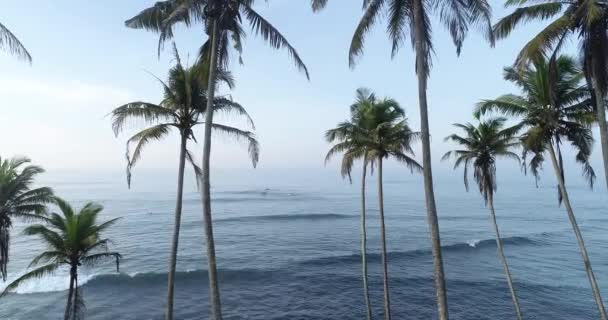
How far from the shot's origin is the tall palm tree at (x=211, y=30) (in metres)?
9.25

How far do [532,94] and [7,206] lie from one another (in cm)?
2563

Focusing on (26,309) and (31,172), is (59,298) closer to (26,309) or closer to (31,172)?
(26,309)

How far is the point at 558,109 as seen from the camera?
1364cm

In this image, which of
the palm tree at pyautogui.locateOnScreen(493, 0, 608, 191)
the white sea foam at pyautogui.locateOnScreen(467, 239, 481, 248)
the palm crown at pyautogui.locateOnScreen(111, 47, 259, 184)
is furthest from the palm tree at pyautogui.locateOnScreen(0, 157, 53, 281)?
the white sea foam at pyautogui.locateOnScreen(467, 239, 481, 248)

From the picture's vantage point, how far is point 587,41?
394 inches

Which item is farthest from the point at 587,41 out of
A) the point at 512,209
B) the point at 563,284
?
the point at 512,209

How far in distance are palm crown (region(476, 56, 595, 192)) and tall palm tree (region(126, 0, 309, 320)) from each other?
10.8m

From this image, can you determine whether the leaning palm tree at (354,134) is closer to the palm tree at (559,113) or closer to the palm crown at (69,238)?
the palm tree at (559,113)

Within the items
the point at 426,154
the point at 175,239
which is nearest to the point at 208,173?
the point at 175,239

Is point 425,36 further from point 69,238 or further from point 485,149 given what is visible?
point 69,238

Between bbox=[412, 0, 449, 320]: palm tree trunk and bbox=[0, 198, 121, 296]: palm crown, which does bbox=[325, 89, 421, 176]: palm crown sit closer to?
bbox=[412, 0, 449, 320]: palm tree trunk

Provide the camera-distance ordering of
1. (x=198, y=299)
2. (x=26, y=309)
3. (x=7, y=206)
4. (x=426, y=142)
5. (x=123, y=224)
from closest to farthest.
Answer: (x=426, y=142) → (x=7, y=206) → (x=26, y=309) → (x=198, y=299) → (x=123, y=224)

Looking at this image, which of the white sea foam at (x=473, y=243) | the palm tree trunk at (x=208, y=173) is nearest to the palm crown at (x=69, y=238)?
the palm tree trunk at (x=208, y=173)

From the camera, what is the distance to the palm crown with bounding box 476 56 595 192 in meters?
13.2
